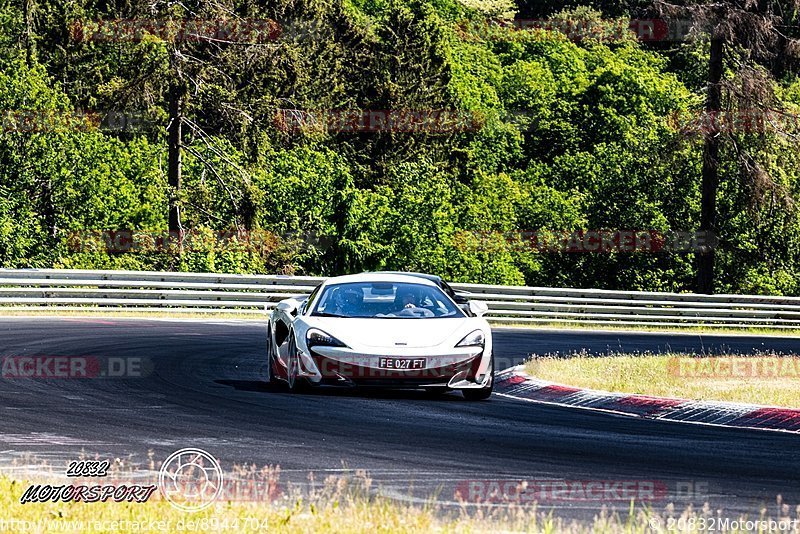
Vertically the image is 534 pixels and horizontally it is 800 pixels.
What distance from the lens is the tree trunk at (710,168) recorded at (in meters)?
39.8

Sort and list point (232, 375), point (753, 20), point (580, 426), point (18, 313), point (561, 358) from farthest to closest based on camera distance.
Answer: point (753, 20) → point (18, 313) → point (561, 358) → point (232, 375) → point (580, 426)

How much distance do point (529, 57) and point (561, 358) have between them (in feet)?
209

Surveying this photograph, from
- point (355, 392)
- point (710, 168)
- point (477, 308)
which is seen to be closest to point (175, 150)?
point (710, 168)

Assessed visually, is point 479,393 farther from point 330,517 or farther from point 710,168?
point 710,168

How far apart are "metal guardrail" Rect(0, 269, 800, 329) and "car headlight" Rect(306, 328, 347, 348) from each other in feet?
53.3

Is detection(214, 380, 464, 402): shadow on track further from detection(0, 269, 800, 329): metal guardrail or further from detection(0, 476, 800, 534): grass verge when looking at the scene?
detection(0, 269, 800, 329): metal guardrail

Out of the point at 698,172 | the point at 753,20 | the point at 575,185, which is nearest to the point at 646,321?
the point at 753,20

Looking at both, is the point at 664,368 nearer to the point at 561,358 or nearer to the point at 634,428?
the point at 561,358

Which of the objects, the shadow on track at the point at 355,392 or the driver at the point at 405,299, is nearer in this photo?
the shadow on track at the point at 355,392

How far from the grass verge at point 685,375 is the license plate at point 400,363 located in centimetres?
251

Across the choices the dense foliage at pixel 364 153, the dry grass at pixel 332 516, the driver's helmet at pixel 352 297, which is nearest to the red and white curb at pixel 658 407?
the driver's helmet at pixel 352 297

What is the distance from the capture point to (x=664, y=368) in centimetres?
1870

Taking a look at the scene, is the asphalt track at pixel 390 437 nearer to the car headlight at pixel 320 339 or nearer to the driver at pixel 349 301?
the car headlight at pixel 320 339

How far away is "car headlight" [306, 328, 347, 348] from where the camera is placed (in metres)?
→ 13.6
